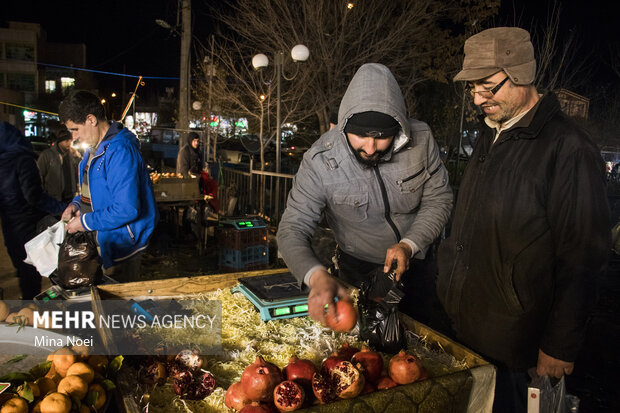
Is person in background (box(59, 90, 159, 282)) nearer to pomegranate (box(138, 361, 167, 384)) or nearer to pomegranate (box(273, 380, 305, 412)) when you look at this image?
pomegranate (box(138, 361, 167, 384))

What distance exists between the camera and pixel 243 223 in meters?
6.98

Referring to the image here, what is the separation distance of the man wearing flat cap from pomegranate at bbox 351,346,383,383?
858mm

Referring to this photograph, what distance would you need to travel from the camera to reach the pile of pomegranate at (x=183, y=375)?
1.76 metres

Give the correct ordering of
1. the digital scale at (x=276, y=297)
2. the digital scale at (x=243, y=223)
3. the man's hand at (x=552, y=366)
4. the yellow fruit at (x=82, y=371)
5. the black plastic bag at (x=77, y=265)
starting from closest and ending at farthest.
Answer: the yellow fruit at (x=82, y=371)
the man's hand at (x=552, y=366)
the digital scale at (x=276, y=297)
the black plastic bag at (x=77, y=265)
the digital scale at (x=243, y=223)

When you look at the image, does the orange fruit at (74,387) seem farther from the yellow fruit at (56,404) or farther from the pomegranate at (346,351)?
the pomegranate at (346,351)

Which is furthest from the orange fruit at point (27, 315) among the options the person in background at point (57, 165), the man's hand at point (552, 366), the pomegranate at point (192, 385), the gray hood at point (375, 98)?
the person in background at point (57, 165)

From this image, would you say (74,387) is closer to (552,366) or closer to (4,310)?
(4,310)

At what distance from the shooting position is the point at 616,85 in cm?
2914

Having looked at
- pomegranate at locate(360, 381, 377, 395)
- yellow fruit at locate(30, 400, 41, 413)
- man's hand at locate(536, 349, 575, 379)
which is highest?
pomegranate at locate(360, 381, 377, 395)

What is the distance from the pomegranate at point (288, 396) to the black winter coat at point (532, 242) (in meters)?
1.29

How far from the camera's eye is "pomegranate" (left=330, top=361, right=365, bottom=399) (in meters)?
1.59

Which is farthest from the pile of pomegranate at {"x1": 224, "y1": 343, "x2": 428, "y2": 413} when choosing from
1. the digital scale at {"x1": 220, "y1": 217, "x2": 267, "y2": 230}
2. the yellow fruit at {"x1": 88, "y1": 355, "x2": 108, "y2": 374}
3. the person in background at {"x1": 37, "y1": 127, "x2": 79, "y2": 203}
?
the person in background at {"x1": 37, "y1": 127, "x2": 79, "y2": 203}

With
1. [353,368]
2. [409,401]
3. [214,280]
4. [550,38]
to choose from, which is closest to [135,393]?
[353,368]

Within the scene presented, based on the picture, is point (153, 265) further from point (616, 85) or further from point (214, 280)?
point (616, 85)
